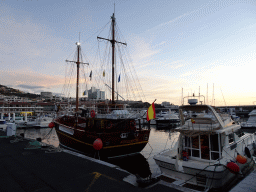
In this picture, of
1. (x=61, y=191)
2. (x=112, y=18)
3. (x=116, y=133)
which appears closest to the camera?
(x=61, y=191)

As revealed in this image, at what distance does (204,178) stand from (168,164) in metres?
1.85

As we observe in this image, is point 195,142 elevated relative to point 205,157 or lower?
elevated

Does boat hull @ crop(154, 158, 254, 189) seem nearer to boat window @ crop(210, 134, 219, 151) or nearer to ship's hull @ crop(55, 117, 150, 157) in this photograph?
boat window @ crop(210, 134, 219, 151)

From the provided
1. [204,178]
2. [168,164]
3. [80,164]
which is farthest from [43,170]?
[204,178]

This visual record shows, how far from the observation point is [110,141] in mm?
15469

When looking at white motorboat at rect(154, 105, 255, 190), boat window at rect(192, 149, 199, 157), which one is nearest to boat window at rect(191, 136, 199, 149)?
white motorboat at rect(154, 105, 255, 190)

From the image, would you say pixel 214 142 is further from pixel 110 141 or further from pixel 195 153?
pixel 110 141

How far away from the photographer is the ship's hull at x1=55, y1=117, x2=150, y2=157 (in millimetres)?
15438

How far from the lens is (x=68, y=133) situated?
19.4 metres

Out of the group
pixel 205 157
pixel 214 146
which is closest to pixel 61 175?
pixel 205 157

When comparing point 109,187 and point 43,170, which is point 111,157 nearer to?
point 43,170

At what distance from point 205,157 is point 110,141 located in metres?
8.44

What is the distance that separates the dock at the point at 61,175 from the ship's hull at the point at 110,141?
4750mm

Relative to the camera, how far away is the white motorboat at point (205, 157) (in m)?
8.23
